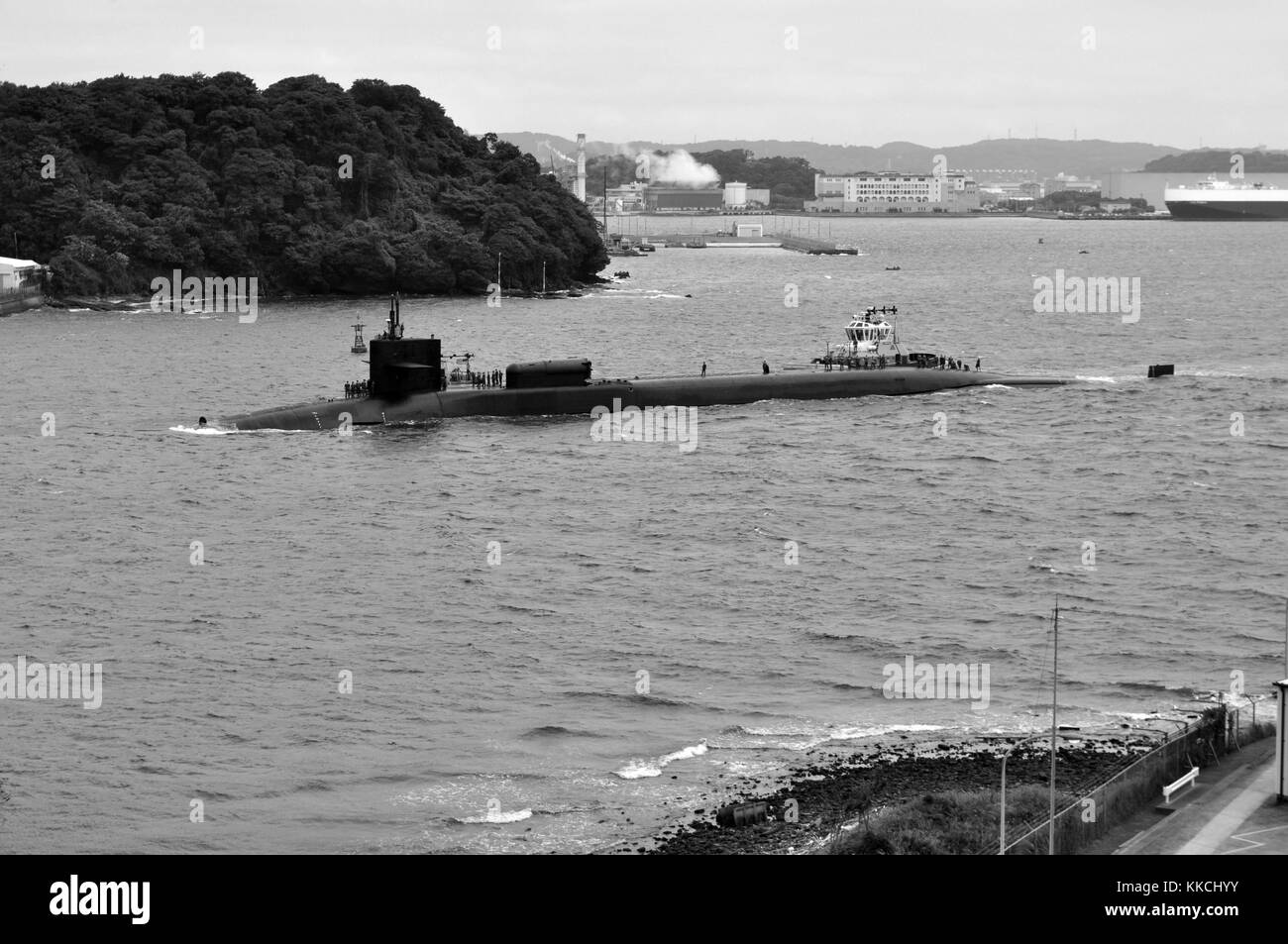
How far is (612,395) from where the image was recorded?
78.9 meters

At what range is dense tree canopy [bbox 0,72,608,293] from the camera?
14225cm

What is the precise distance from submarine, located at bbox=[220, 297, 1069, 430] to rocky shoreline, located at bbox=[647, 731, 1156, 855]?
138 feet

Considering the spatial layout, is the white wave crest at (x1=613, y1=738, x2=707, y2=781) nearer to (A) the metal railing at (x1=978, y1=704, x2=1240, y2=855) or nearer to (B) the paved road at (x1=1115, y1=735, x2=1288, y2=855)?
(A) the metal railing at (x1=978, y1=704, x2=1240, y2=855)

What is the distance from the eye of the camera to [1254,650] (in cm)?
4281

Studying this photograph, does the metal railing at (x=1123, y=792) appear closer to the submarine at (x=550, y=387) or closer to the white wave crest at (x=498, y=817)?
the white wave crest at (x=498, y=817)

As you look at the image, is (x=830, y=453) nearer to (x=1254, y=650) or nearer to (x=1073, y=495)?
(x=1073, y=495)

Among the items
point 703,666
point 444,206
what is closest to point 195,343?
point 444,206

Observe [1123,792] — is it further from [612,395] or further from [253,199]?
[253,199]

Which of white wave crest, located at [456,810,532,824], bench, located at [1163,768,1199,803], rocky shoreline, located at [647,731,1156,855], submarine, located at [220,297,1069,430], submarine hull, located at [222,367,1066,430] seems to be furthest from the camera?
submarine hull, located at [222,367,1066,430]

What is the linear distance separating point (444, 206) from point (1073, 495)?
10605 cm

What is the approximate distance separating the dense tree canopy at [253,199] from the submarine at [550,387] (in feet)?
222

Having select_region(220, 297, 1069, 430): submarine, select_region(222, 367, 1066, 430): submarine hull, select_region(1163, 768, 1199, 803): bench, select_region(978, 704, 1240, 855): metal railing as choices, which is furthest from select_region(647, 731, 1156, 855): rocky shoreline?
select_region(222, 367, 1066, 430): submarine hull

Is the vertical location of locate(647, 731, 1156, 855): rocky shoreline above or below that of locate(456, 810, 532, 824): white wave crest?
above

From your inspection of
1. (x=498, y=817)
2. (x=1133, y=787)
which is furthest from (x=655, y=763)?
(x=1133, y=787)
